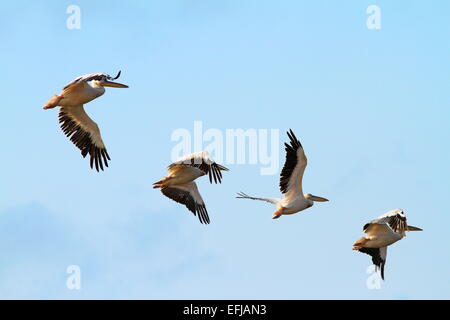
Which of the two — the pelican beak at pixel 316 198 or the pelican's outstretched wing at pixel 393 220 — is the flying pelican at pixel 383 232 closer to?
the pelican's outstretched wing at pixel 393 220

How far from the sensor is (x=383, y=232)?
26.5 meters

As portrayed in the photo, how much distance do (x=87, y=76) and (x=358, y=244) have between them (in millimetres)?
6954

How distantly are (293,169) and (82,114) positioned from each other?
446 centimetres

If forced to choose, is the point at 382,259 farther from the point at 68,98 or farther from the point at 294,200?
the point at 68,98

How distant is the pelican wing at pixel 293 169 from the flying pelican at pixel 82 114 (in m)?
3.56

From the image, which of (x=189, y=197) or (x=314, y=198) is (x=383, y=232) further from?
(x=189, y=197)

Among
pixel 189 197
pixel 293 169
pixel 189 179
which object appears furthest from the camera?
pixel 189 197

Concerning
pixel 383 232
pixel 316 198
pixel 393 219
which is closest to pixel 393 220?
pixel 393 219

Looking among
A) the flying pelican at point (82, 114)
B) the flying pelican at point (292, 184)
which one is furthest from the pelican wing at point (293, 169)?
the flying pelican at point (82, 114)

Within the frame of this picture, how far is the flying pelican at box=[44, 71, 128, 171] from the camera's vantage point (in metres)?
25.0

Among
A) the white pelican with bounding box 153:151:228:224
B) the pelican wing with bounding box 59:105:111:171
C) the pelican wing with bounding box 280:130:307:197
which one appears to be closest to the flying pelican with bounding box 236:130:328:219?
the pelican wing with bounding box 280:130:307:197

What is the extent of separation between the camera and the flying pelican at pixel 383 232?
26.0m

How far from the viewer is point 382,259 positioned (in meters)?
27.5

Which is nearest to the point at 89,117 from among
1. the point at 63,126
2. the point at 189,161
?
the point at 63,126
